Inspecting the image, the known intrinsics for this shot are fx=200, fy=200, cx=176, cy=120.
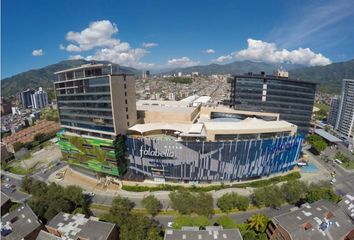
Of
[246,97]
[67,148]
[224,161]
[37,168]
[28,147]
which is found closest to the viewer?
[224,161]

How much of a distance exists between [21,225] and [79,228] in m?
15.2

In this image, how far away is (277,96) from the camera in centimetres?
9506

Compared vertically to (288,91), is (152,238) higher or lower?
lower

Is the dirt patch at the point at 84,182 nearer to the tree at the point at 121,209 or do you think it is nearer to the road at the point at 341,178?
the tree at the point at 121,209

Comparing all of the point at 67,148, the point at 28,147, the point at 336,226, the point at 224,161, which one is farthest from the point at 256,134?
the point at 28,147

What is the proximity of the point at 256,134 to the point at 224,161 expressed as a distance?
14.9m

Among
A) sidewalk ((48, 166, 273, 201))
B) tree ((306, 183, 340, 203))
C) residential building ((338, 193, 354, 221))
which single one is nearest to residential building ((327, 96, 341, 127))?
tree ((306, 183, 340, 203))

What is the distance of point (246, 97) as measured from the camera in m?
97.9

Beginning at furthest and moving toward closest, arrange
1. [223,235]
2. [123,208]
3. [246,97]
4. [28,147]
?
[28,147] < [246,97] < [123,208] < [223,235]

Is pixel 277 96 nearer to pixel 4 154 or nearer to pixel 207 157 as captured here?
pixel 207 157

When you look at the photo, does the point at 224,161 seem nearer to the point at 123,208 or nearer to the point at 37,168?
the point at 123,208

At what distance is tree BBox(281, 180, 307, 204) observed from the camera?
56938 mm

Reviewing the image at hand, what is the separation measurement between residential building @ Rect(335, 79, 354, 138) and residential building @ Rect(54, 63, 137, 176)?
398 feet

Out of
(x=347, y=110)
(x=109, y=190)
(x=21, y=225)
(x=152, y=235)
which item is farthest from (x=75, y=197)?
(x=347, y=110)
